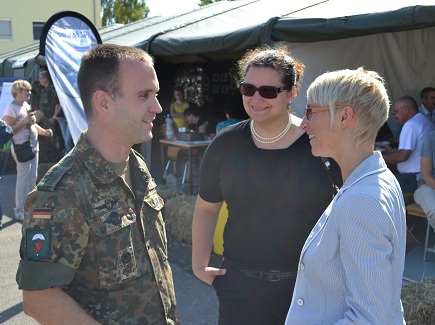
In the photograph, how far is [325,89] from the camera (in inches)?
63.9

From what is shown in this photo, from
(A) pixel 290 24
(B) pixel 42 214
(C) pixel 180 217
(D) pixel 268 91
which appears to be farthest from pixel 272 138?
(C) pixel 180 217

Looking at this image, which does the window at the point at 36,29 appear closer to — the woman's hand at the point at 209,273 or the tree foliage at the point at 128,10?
the tree foliage at the point at 128,10

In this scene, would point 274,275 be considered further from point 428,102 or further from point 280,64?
point 428,102

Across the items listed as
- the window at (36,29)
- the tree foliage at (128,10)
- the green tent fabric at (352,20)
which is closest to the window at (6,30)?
the window at (36,29)

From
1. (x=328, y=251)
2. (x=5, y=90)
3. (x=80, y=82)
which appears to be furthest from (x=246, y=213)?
(x=5, y=90)

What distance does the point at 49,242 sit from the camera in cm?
145

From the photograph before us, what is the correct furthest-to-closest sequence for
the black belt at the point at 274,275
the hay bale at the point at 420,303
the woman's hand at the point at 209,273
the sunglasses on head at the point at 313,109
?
the hay bale at the point at 420,303 → the woman's hand at the point at 209,273 → the black belt at the point at 274,275 → the sunglasses on head at the point at 313,109

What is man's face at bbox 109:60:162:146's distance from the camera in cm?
169

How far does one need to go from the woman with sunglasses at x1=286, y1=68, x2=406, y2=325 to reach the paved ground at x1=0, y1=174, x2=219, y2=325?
112 inches

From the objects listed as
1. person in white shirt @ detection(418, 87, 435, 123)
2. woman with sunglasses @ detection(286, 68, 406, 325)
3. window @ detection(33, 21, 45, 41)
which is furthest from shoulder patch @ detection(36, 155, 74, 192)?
window @ detection(33, 21, 45, 41)

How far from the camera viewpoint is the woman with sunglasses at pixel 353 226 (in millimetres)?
1389

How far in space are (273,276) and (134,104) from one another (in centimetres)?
100

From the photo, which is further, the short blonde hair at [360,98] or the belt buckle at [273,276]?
the belt buckle at [273,276]

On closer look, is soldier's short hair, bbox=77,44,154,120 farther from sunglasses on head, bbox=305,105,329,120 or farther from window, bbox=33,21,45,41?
window, bbox=33,21,45,41
